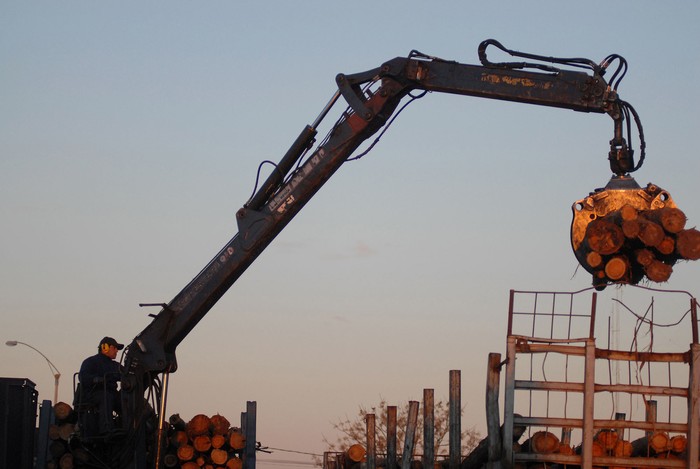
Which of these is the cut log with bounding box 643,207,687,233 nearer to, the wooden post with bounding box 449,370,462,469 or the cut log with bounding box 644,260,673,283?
the cut log with bounding box 644,260,673,283

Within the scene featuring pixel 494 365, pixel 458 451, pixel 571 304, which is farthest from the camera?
pixel 458 451

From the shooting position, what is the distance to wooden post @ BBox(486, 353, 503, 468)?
14.4m

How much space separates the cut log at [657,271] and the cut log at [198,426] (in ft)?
22.6

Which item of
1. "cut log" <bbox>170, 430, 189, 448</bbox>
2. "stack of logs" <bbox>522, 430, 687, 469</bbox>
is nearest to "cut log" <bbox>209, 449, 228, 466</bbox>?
"cut log" <bbox>170, 430, 189, 448</bbox>

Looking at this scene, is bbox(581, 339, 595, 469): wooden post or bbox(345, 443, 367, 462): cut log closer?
bbox(581, 339, 595, 469): wooden post

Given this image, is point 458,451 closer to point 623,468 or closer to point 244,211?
point 623,468

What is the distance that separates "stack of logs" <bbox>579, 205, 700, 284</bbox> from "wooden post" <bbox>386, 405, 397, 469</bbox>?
4.14 metres

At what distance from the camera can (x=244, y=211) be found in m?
17.3

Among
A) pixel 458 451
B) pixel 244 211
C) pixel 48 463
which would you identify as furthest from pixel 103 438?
pixel 458 451

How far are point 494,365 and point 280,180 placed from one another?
448 cm

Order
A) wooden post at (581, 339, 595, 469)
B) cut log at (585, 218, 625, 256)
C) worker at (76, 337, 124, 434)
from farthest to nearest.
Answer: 1. worker at (76, 337, 124, 434)
2. cut log at (585, 218, 625, 256)
3. wooden post at (581, 339, 595, 469)

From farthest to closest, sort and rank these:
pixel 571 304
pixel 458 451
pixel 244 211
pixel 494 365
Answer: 1. pixel 244 211
2. pixel 458 451
3. pixel 494 365
4. pixel 571 304

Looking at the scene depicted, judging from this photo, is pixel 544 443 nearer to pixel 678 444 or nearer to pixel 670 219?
pixel 678 444

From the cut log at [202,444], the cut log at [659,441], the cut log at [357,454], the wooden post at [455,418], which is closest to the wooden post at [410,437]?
the wooden post at [455,418]
